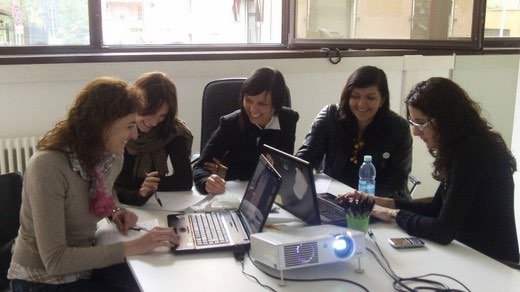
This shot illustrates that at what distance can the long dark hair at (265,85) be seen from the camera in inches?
90.7

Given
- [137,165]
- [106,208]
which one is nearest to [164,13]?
[137,165]

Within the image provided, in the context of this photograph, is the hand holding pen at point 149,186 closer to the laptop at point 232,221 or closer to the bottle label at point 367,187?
the laptop at point 232,221

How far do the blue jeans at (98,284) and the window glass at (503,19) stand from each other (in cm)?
317

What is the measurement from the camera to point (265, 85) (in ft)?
7.59

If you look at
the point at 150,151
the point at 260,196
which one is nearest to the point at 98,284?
the point at 260,196

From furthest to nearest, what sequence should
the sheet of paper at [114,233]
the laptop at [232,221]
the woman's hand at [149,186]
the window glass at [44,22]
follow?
the window glass at [44,22], the woman's hand at [149,186], the sheet of paper at [114,233], the laptop at [232,221]

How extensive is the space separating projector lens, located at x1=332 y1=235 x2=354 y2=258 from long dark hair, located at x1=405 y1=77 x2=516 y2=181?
→ 1.62 feet

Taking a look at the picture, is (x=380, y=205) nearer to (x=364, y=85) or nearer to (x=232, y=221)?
(x=232, y=221)

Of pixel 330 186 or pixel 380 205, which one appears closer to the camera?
pixel 380 205

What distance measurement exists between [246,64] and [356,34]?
84 cm

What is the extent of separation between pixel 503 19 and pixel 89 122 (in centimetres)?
342

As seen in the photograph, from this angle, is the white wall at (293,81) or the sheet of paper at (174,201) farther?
the white wall at (293,81)

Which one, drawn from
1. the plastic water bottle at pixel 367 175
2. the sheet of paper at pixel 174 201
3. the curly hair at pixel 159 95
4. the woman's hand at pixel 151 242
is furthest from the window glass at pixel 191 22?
the woman's hand at pixel 151 242

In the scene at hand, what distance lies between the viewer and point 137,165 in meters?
2.16
